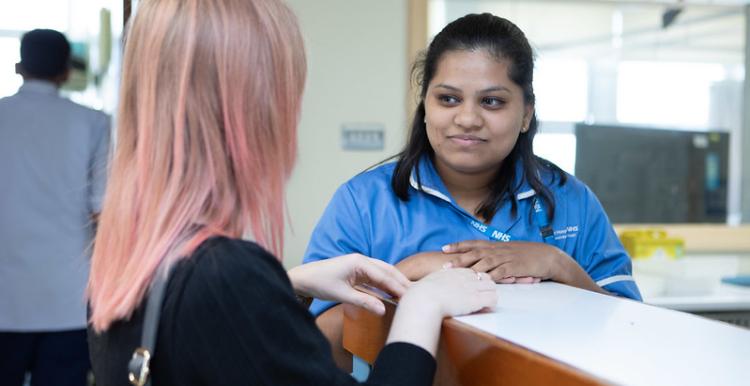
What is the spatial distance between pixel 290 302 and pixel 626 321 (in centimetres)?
34

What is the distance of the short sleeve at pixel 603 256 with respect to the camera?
1.31 meters

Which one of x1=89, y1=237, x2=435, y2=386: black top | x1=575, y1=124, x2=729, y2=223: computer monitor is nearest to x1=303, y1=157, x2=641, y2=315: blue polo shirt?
x1=89, y1=237, x2=435, y2=386: black top

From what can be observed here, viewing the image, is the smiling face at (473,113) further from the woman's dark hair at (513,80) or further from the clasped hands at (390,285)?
the clasped hands at (390,285)

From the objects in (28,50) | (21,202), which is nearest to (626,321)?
(21,202)

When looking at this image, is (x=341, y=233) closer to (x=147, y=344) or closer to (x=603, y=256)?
(x=603, y=256)

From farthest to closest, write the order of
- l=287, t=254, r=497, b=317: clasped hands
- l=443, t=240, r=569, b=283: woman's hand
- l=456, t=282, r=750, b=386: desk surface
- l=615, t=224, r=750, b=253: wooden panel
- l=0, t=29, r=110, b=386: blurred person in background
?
l=615, t=224, r=750, b=253: wooden panel, l=0, t=29, r=110, b=386: blurred person in background, l=443, t=240, r=569, b=283: woman's hand, l=287, t=254, r=497, b=317: clasped hands, l=456, t=282, r=750, b=386: desk surface

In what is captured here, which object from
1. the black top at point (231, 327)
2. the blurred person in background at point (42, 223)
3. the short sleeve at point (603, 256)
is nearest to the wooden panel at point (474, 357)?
the black top at point (231, 327)

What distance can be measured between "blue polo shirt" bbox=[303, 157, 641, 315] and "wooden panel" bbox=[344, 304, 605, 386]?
334mm

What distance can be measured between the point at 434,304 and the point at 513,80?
2.23 feet

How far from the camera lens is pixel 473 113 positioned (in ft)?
4.31

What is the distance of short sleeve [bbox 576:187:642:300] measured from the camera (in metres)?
1.31

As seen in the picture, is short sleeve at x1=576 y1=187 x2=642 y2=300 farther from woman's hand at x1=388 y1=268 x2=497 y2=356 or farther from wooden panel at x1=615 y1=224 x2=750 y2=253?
wooden panel at x1=615 y1=224 x2=750 y2=253

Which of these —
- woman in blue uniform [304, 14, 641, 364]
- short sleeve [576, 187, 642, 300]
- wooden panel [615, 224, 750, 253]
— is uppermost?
woman in blue uniform [304, 14, 641, 364]

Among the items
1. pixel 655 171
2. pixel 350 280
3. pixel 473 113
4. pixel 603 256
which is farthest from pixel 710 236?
pixel 350 280
